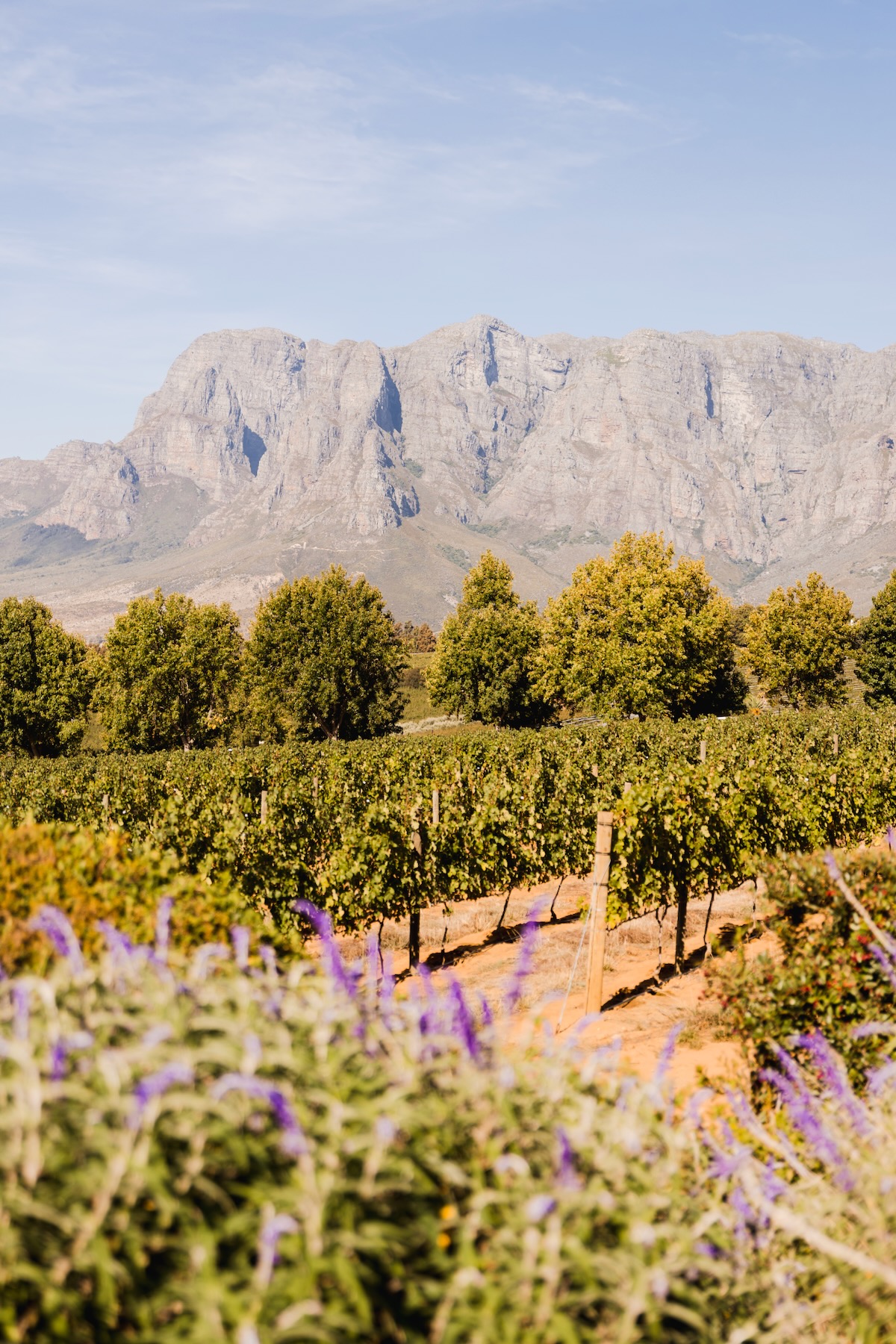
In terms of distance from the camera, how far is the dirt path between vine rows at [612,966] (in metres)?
9.31

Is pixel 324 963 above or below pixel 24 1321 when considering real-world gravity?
above

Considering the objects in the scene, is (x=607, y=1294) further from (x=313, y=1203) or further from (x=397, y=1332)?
(x=313, y=1203)

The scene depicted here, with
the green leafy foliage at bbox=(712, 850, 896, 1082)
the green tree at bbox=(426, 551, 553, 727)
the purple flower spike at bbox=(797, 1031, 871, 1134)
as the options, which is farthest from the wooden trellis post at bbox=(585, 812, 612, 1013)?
the green tree at bbox=(426, 551, 553, 727)

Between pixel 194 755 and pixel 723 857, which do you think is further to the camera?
pixel 194 755

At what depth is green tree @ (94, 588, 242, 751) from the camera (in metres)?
45.2

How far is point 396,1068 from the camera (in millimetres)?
2420

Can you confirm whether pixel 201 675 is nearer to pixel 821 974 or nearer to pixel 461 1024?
pixel 821 974

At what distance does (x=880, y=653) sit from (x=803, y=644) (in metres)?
8.66

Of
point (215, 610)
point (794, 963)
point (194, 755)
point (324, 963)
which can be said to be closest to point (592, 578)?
point (215, 610)

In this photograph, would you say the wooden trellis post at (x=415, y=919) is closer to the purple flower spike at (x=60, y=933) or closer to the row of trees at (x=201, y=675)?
the purple flower spike at (x=60, y=933)

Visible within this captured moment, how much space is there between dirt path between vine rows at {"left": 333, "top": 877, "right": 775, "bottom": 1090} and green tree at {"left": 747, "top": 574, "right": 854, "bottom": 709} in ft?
131

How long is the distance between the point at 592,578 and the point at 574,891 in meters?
30.2

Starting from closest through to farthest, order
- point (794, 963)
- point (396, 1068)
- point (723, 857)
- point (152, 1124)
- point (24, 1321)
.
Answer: point (24, 1321) → point (152, 1124) → point (396, 1068) → point (794, 963) → point (723, 857)

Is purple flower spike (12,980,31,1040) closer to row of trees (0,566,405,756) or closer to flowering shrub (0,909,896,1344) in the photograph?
flowering shrub (0,909,896,1344)
